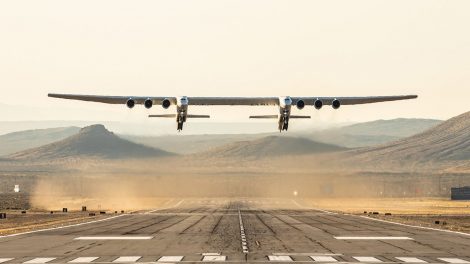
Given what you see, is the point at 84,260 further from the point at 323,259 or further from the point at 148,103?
the point at 148,103

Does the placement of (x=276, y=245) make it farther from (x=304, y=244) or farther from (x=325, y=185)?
(x=325, y=185)

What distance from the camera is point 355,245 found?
3678 centimetres

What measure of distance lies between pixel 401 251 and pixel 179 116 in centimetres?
3278

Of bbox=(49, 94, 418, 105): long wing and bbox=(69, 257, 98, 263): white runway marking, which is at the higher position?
bbox=(49, 94, 418, 105): long wing

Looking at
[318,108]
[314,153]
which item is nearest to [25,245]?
[318,108]

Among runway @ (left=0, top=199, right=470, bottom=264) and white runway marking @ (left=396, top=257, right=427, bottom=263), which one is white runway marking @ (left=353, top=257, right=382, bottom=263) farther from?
white runway marking @ (left=396, top=257, right=427, bottom=263)

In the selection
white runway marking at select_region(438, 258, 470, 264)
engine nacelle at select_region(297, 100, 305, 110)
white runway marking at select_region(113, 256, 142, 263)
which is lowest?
white runway marking at select_region(113, 256, 142, 263)

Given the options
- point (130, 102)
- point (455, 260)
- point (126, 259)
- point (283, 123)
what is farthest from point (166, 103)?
point (455, 260)

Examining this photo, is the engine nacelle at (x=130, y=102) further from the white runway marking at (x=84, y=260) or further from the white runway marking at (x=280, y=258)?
the white runway marking at (x=280, y=258)

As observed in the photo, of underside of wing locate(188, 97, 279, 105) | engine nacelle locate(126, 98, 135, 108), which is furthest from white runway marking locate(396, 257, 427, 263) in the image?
engine nacelle locate(126, 98, 135, 108)

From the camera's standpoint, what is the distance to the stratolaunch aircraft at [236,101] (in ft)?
210

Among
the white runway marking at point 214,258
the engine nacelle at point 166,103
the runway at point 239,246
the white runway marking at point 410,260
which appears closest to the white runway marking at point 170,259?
the runway at point 239,246

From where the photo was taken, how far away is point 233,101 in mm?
71062

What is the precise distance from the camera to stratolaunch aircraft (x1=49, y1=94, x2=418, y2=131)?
64.0 meters
